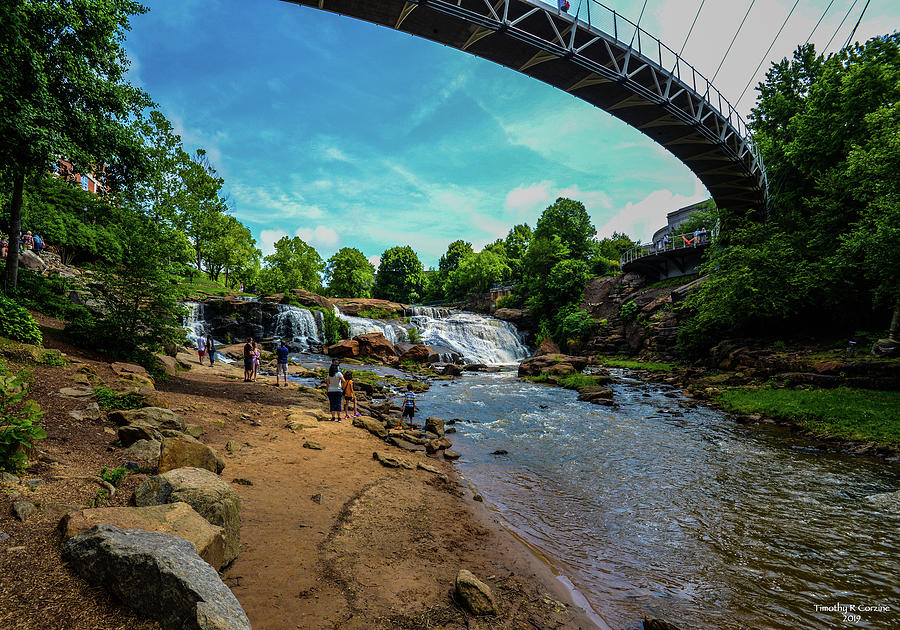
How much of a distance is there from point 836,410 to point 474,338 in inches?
1243

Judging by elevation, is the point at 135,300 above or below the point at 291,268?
below

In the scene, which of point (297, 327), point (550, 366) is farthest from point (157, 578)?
point (297, 327)

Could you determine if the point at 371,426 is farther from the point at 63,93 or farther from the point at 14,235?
the point at 63,93

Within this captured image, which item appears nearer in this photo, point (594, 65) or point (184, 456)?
point (184, 456)

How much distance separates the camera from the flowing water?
4945mm

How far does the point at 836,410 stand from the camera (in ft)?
41.9

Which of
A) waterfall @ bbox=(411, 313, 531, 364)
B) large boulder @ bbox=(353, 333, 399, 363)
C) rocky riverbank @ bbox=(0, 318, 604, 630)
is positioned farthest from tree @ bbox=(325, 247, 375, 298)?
rocky riverbank @ bbox=(0, 318, 604, 630)

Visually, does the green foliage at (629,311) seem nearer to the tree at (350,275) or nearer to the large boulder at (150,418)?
the large boulder at (150,418)

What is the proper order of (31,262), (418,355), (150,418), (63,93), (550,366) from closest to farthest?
(150,418) < (63,93) < (31,262) < (550,366) < (418,355)

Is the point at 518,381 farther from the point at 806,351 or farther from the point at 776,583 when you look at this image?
the point at 776,583

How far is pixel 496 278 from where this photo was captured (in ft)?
238

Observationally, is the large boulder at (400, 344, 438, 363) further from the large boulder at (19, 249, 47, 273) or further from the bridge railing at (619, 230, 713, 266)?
the bridge railing at (619, 230, 713, 266)

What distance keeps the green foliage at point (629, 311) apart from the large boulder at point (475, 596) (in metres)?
40.4

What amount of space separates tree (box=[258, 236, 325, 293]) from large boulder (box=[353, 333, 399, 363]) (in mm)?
24779
